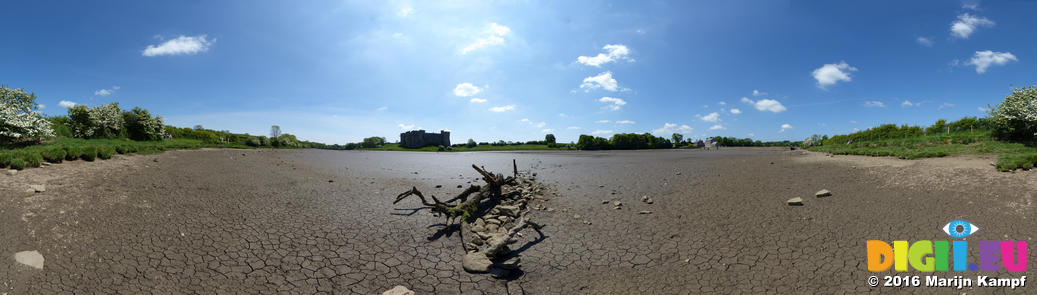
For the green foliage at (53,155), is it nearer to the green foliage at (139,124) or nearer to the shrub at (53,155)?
the shrub at (53,155)

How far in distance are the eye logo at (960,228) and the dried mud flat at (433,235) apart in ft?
0.49

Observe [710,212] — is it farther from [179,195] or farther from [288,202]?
[179,195]

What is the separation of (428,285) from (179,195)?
25.5 ft

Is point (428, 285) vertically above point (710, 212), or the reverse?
point (710, 212)

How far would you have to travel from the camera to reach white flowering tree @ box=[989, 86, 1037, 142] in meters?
14.4

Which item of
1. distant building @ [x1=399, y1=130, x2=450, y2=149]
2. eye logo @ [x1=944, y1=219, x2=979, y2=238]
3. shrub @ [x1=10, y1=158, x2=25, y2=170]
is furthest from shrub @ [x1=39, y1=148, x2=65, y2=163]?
distant building @ [x1=399, y1=130, x2=450, y2=149]

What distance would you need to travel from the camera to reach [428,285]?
4.88 meters

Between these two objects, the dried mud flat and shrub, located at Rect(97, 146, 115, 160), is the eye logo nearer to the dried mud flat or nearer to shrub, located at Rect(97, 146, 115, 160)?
the dried mud flat

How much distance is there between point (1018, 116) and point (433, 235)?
87.7ft

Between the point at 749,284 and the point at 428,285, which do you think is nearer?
the point at 749,284

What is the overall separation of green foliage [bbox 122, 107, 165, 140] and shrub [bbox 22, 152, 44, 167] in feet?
77.5

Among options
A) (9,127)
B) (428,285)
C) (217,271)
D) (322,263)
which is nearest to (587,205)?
(428,285)

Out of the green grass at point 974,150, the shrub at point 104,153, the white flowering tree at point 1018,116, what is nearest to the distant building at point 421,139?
the shrub at point 104,153

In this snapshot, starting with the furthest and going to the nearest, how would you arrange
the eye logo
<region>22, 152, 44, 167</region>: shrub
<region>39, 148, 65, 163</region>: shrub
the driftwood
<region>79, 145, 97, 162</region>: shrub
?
<region>79, 145, 97, 162</region>: shrub, <region>39, 148, 65, 163</region>: shrub, <region>22, 152, 44, 167</region>: shrub, the driftwood, the eye logo
